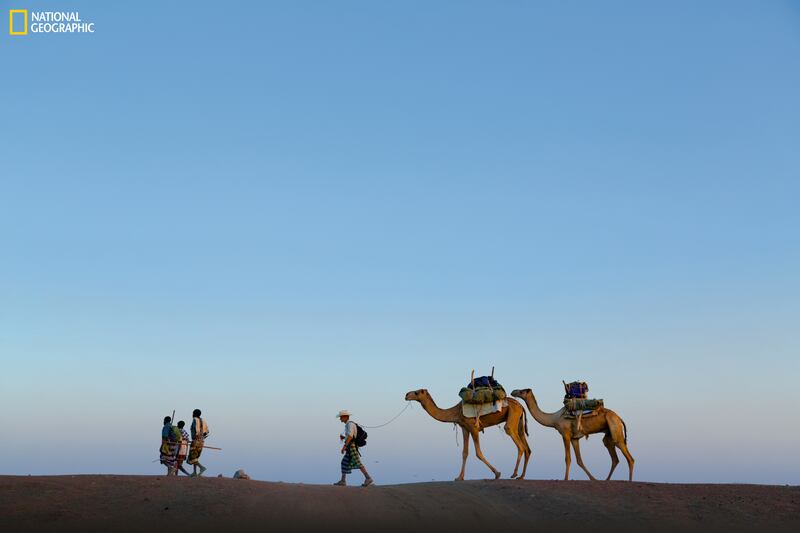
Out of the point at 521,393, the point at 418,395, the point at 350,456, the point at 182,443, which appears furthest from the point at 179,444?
the point at 521,393

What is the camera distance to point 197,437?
25359 millimetres

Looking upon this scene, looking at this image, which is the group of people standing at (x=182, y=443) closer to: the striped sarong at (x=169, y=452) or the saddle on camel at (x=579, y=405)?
the striped sarong at (x=169, y=452)

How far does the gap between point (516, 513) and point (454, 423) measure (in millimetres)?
7681

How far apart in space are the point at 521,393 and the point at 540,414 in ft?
4.19

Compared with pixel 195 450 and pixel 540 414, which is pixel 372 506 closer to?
pixel 195 450

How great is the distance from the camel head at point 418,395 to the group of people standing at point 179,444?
6878 mm

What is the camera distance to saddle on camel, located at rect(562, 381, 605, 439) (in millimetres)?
26531

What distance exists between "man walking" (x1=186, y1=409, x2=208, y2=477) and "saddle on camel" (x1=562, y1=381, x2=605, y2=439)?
10.8 m

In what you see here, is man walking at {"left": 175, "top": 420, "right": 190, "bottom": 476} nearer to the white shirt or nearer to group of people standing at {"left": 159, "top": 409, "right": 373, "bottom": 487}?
group of people standing at {"left": 159, "top": 409, "right": 373, "bottom": 487}

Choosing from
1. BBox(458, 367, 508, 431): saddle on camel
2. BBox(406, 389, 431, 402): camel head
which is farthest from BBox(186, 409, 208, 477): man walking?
BBox(458, 367, 508, 431): saddle on camel

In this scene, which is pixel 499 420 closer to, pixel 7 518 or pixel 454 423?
pixel 454 423

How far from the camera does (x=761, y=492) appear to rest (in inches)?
920

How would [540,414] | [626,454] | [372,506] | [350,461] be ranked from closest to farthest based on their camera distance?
[372,506], [350,461], [626,454], [540,414]

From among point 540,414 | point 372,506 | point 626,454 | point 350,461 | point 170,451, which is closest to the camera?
point 372,506
